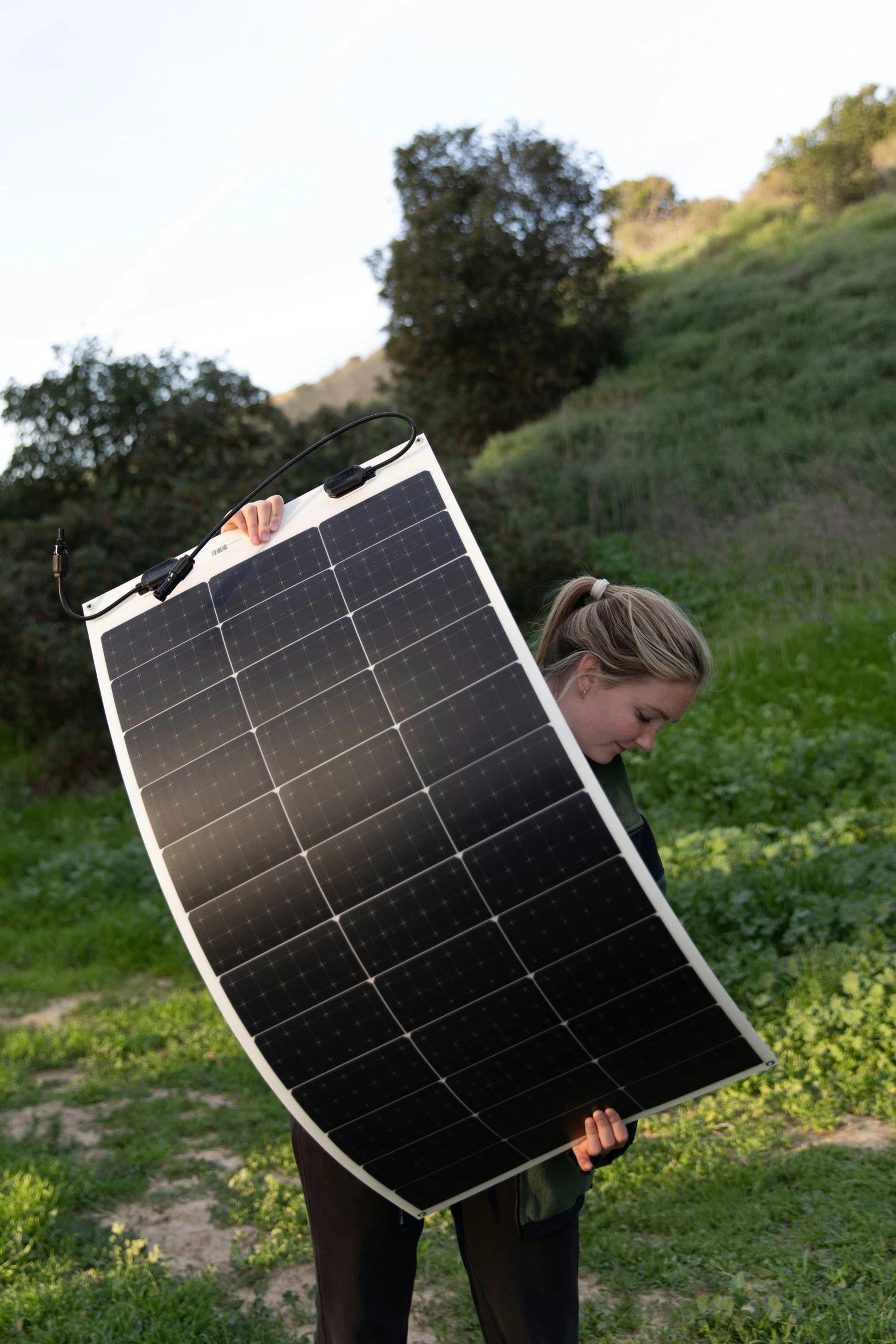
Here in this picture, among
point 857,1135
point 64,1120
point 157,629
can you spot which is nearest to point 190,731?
point 157,629

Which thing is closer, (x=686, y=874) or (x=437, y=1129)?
(x=437, y=1129)

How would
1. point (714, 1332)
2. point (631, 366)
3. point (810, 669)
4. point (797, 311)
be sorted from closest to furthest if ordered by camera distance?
1. point (714, 1332)
2. point (810, 669)
3. point (797, 311)
4. point (631, 366)

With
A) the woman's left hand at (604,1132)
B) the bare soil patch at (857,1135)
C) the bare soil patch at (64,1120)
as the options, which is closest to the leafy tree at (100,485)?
the bare soil patch at (64,1120)

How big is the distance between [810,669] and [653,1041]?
801 cm

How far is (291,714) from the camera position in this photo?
2.17 meters

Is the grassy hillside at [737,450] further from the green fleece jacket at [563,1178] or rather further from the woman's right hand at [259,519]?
the woman's right hand at [259,519]

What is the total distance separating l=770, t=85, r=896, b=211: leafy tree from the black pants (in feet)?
97.2

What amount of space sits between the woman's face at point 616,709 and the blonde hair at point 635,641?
0.02 metres

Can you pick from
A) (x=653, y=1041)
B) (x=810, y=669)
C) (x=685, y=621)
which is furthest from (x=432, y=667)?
(x=810, y=669)

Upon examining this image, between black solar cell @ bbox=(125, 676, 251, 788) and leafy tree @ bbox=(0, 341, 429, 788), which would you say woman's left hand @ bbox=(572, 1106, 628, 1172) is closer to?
black solar cell @ bbox=(125, 676, 251, 788)

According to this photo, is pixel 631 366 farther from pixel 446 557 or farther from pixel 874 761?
pixel 446 557

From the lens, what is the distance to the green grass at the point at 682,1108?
145 inches

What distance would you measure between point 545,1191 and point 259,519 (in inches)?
63.8

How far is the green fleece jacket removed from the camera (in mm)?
2387
